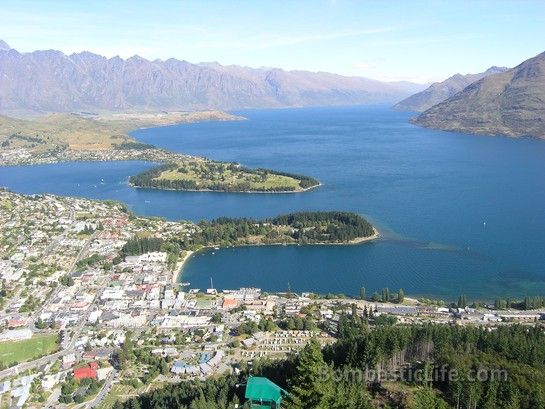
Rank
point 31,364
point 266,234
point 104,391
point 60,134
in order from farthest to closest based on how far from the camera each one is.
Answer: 1. point 60,134
2. point 266,234
3. point 31,364
4. point 104,391

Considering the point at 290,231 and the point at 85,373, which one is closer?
the point at 85,373

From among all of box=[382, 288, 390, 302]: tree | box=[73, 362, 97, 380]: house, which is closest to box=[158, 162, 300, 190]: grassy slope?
box=[382, 288, 390, 302]: tree

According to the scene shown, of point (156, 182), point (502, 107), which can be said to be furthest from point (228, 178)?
point (502, 107)

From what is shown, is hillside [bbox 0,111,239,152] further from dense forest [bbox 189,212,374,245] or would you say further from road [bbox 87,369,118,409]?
road [bbox 87,369,118,409]

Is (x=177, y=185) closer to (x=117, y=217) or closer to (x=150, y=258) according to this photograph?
(x=117, y=217)

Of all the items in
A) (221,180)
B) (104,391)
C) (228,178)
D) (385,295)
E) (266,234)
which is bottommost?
(104,391)

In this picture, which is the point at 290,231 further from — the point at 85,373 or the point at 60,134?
the point at 60,134

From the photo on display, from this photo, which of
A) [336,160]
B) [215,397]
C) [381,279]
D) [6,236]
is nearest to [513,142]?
[336,160]
